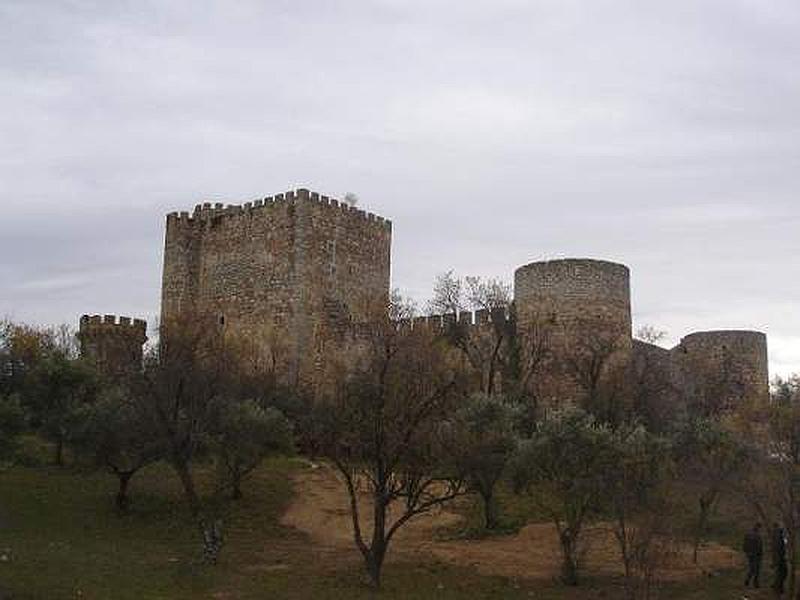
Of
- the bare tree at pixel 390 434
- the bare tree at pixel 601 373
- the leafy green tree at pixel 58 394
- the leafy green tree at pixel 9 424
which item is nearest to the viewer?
the bare tree at pixel 390 434

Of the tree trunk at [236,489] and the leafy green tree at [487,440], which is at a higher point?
the leafy green tree at [487,440]

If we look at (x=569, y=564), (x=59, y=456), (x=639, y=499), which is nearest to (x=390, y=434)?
(x=569, y=564)

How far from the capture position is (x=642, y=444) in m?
19.6

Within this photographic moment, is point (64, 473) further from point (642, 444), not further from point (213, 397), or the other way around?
point (642, 444)

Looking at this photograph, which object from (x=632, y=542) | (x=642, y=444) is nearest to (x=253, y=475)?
(x=642, y=444)

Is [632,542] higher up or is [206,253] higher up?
[206,253]

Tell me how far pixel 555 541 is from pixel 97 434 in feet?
34.1

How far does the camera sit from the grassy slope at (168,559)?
1633 cm

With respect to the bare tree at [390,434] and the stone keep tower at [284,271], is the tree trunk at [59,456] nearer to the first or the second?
the stone keep tower at [284,271]

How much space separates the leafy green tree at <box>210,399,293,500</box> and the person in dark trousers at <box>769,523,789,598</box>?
11.8m

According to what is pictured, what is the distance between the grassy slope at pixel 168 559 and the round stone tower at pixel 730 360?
1326cm

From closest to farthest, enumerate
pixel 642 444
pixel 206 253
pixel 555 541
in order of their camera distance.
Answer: pixel 642 444
pixel 555 541
pixel 206 253

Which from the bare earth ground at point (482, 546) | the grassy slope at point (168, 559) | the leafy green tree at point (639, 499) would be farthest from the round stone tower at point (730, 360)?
the grassy slope at point (168, 559)

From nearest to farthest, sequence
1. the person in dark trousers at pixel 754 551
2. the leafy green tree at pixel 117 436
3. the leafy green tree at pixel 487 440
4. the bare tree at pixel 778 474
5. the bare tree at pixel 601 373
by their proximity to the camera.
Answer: the bare tree at pixel 778 474, the person in dark trousers at pixel 754 551, the leafy green tree at pixel 487 440, the leafy green tree at pixel 117 436, the bare tree at pixel 601 373
